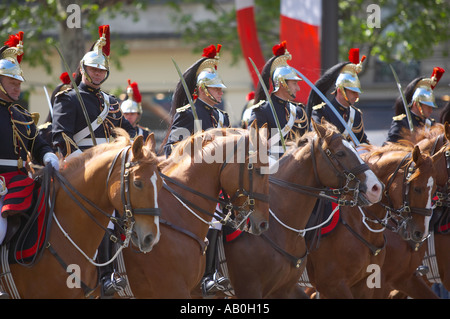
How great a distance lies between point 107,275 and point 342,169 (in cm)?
233

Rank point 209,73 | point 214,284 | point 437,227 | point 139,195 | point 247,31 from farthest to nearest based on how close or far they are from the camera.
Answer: point 247,31
point 437,227
point 209,73
point 214,284
point 139,195

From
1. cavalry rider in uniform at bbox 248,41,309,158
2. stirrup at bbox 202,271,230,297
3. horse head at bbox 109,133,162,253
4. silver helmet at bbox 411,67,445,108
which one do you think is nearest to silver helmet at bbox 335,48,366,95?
cavalry rider in uniform at bbox 248,41,309,158

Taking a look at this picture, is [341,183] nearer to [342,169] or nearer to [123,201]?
[342,169]

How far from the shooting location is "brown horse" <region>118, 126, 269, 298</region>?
6449 mm

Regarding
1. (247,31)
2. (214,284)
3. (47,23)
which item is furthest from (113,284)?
(47,23)

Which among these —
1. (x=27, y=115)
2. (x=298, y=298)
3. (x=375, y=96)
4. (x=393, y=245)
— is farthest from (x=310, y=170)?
(x=375, y=96)

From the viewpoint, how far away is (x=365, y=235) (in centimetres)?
805

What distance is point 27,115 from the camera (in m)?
6.55

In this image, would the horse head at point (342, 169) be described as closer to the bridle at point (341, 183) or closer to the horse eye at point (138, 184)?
the bridle at point (341, 183)

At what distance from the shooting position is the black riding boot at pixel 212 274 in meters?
7.07

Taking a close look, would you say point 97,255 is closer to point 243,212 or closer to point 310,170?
point 243,212

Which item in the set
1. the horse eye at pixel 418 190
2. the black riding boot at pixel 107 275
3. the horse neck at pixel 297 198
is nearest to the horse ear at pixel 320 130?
the horse neck at pixel 297 198

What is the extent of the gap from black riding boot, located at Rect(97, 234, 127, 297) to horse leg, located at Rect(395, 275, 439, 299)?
363cm

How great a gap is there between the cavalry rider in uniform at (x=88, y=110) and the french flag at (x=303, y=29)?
5.11m
